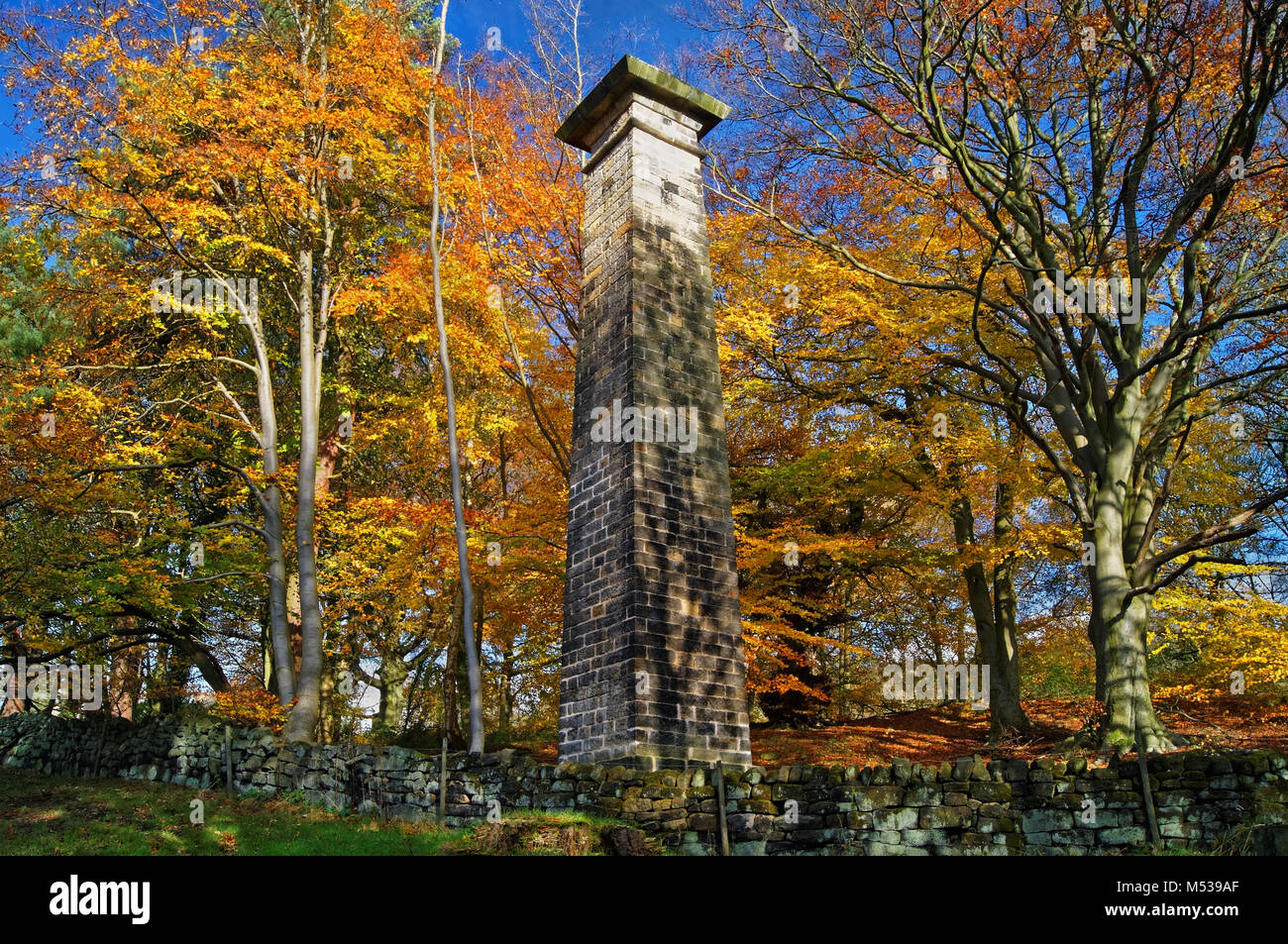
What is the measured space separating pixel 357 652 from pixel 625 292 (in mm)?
14943

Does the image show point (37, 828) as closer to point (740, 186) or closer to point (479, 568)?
point (479, 568)

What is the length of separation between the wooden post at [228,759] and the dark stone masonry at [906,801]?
389 centimetres

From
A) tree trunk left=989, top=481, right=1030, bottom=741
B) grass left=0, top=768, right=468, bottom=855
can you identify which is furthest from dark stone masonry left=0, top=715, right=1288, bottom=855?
tree trunk left=989, top=481, right=1030, bottom=741

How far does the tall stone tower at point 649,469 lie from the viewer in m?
9.66

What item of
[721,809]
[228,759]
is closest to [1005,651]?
[721,809]

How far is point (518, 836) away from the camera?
7.61 metres

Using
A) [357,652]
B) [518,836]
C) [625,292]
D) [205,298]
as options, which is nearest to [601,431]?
[625,292]

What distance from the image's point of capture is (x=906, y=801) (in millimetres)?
7820

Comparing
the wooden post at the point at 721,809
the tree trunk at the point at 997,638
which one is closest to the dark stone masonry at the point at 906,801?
the wooden post at the point at 721,809
